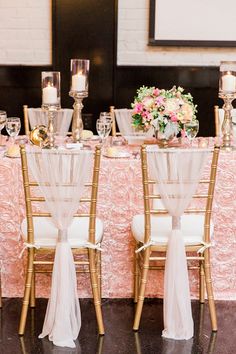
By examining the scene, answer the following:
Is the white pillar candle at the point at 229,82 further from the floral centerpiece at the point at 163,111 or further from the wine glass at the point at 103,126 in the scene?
the wine glass at the point at 103,126

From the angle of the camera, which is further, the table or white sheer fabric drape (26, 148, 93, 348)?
the table

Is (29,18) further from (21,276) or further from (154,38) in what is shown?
(21,276)

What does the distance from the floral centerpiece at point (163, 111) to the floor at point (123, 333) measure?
1.01 metres

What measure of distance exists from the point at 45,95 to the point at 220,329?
5.42 ft

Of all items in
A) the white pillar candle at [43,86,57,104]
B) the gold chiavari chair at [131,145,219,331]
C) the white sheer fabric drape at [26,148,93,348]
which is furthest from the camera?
the white pillar candle at [43,86,57,104]

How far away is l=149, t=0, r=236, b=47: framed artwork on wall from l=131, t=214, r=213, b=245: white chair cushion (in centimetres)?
240

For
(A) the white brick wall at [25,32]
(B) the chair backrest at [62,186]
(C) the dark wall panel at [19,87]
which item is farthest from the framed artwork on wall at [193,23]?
(B) the chair backrest at [62,186]

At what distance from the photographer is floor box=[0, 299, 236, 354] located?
329cm

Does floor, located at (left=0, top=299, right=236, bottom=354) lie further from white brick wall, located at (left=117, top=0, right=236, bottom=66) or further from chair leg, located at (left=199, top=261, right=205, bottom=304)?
white brick wall, located at (left=117, top=0, right=236, bottom=66)

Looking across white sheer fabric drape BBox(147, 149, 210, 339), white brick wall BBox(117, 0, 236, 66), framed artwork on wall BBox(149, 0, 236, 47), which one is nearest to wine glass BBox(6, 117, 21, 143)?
white sheer fabric drape BBox(147, 149, 210, 339)

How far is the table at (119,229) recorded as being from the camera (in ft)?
12.1

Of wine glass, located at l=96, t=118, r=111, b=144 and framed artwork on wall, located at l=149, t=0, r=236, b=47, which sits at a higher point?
framed artwork on wall, located at l=149, t=0, r=236, b=47

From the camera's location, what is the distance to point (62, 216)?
10.9ft

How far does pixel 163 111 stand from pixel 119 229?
71cm
